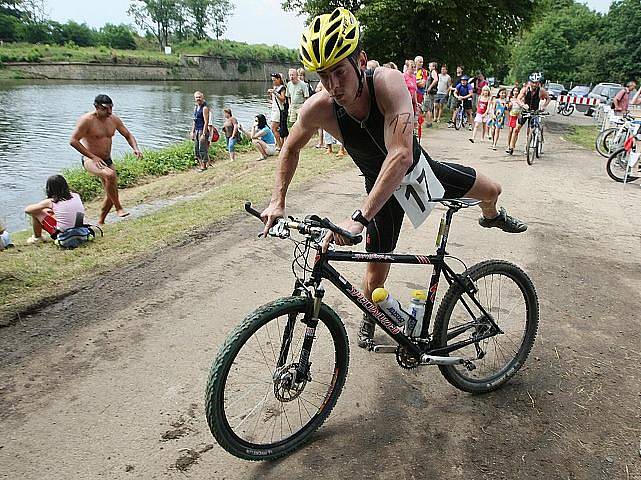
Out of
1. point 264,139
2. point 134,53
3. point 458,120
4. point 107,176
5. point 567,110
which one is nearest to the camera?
point 107,176

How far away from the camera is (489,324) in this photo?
3.38 metres

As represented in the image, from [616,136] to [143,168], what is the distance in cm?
1208

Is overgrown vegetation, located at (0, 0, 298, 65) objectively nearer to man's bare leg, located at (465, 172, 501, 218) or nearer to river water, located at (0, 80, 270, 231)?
river water, located at (0, 80, 270, 231)

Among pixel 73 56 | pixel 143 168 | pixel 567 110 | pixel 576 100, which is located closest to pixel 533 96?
pixel 143 168

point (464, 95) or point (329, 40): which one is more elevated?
point (329, 40)

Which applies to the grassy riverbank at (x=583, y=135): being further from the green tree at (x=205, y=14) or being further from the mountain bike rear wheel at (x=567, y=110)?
the green tree at (x=205, y=14)

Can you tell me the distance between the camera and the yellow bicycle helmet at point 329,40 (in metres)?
2.50

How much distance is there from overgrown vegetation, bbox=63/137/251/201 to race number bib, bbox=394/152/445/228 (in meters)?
9.80

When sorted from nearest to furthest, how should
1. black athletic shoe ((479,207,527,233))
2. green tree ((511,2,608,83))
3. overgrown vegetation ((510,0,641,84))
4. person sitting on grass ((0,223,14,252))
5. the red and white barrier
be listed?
black athletic shoe ((479,207,527,233))
person sitting on grass ((0,223,14,252))
the red and white barrier
overgrown vegetation ((510,0,641,84))
green tree ((511,2,608,83))

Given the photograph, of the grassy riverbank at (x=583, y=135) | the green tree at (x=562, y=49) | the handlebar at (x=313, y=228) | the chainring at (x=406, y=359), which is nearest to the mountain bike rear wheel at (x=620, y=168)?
the grassy riverbank at (x=583, y=135)

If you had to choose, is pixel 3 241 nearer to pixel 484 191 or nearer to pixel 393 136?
pixel 393 136

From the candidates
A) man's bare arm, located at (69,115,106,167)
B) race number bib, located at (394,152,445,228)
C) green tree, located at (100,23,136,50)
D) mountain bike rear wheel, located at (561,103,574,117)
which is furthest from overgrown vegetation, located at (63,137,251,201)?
green tree, located at (100,23,136,50)

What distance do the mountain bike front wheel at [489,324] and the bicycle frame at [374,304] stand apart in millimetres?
36

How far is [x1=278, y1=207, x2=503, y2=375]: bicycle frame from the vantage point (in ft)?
8.50
